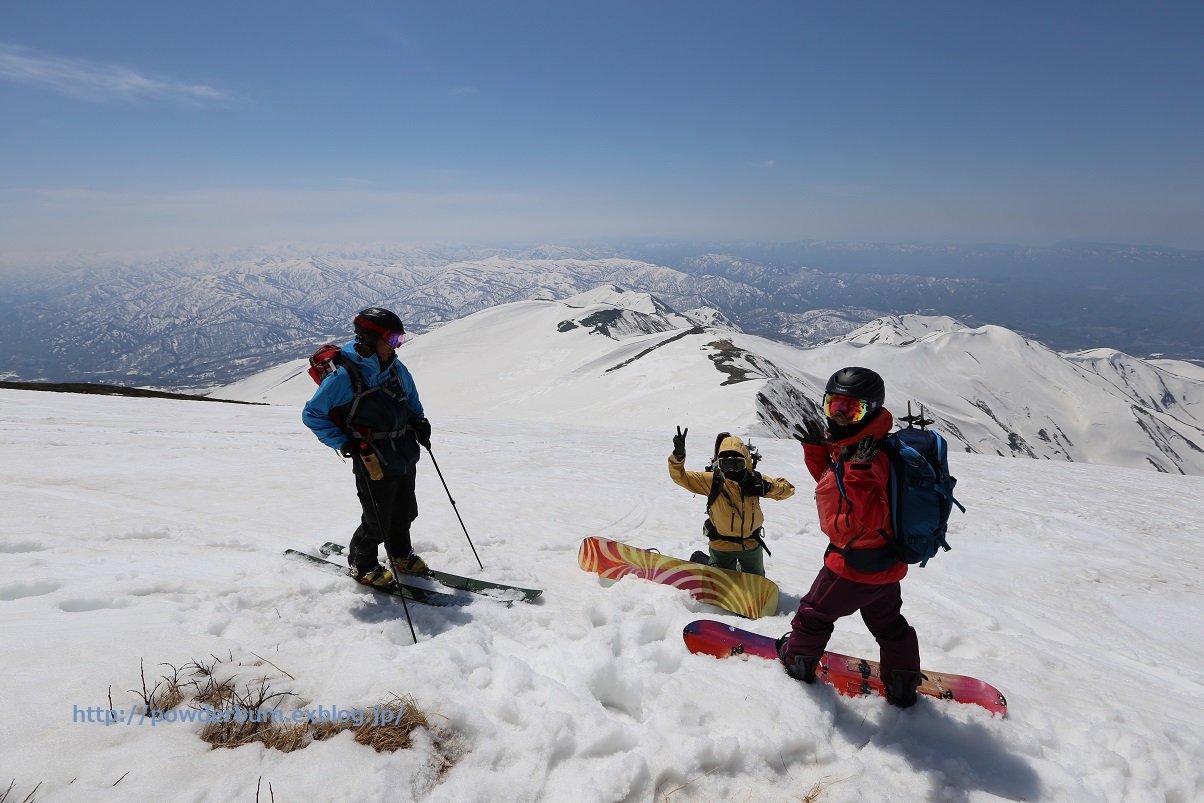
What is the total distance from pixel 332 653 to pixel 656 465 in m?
15.5

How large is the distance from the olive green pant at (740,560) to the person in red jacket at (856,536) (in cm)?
238

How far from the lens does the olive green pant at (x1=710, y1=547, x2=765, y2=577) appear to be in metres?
7.23

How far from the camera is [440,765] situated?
3.45 m

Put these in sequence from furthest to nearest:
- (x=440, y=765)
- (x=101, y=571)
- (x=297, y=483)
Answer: (x=297, y=483), (x=101, y=571), (x=440, y=765)

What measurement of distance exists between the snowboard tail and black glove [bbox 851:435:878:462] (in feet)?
13.6

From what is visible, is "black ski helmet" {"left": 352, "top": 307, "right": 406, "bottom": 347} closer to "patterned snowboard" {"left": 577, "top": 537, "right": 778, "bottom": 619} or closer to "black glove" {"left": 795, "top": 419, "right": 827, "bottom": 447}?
"black glove" {"left": 795, "top": 419, "right": 827, "bottom": 447}

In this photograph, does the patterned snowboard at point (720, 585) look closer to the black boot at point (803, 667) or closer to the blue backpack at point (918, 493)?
the black boot at point (803, 667)

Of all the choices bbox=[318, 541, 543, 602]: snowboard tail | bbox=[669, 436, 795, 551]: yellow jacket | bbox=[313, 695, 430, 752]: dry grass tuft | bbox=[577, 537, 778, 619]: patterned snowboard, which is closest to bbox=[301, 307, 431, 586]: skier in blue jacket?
bbox=[318, 541, 543, 602]: snowboard tail

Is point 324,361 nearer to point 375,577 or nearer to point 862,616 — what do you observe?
point 375,577

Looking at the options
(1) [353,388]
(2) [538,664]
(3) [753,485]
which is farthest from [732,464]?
(1) [353,388]

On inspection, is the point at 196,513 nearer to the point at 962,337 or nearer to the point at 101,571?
the point at 101,571

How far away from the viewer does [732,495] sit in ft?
22.4

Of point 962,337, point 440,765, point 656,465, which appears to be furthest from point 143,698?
point 962,337

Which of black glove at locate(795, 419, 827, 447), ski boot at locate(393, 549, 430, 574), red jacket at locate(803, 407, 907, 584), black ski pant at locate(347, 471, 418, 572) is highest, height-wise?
black glove at locate(795, 419, 827, 447)
